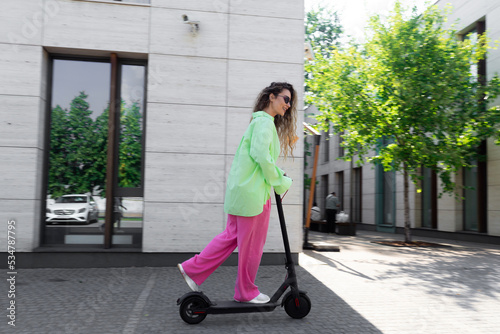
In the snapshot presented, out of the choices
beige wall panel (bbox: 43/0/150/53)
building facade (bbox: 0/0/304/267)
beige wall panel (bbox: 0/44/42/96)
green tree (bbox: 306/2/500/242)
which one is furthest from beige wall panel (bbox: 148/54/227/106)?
green tree (bbox: 306/2/500/242)

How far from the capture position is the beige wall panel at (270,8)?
22.2ft

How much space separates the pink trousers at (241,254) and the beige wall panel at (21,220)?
3547 millimetres

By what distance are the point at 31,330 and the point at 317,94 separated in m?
10.9

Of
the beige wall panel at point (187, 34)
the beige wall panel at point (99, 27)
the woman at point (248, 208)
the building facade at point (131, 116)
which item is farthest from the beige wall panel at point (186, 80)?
the woman at point (248, 208)

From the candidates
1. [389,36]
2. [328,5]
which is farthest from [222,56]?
[328,5]

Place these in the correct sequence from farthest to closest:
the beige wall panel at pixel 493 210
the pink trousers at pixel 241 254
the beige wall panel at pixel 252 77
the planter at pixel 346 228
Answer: the planter at pixel 346 228, the beige wall panel at pixel 493 210, the beige wall panel at pixel 252 77, the pink trousers at pixel 241 254

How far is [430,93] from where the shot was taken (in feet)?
35.5

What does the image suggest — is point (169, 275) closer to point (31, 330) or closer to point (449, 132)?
point (31, 330)

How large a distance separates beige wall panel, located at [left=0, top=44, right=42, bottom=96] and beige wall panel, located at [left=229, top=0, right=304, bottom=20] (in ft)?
10.2

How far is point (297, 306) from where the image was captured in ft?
12.2

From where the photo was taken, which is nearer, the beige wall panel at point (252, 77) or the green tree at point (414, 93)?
the beige wall panel at point (252, 77)

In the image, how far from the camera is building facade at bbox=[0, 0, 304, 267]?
6184mm

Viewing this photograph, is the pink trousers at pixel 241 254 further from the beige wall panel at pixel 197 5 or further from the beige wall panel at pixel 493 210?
the beige wall panel at pixel 493 210

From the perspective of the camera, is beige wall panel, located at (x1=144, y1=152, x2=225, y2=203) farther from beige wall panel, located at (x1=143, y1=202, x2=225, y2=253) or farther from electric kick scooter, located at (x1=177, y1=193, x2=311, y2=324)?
electric kick scooter, located at (x1=177, y1=193, x2=311, y2=324)
